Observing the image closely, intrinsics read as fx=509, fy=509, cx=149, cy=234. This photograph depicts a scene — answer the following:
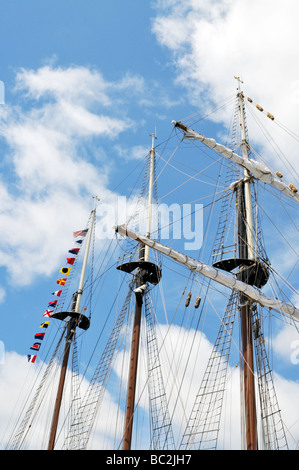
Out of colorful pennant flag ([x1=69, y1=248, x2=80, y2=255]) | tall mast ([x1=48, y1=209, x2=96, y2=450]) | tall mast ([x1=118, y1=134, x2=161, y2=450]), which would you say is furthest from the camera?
colorful pennant flag ([x1=69, y1=248, x2=80, y2=255])

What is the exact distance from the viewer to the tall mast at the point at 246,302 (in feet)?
66.5

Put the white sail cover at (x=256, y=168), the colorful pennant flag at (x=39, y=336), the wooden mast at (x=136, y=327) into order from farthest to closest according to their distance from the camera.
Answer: the colorful pennant flag at (x=39, y=336) → the white sail cover at (x=256, y=168) → the wooden mast at (x=136, y=327)

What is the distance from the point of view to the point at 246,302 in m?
25.1

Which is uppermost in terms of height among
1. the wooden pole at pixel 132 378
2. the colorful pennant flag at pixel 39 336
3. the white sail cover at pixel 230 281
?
the colorful pennant flag at pixel 39 336

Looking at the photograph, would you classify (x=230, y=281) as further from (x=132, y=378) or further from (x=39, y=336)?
(x=39, y=336)

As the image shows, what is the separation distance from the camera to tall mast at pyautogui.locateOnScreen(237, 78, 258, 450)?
20.3 meters

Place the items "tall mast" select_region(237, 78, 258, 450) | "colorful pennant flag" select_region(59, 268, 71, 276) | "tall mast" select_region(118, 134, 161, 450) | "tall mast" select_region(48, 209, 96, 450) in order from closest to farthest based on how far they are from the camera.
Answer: "tall mast" select_region(237, 78, 258, 450) → "tall mast" select_region(118, 134, 161, 450) → "tall mast" select_region(48, 209, 96, 450) → "colorful pennant flag" select_region(59, 268, 71, 276)

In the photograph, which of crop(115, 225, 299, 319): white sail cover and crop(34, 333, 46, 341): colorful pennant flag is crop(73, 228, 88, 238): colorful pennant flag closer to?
crop(34, 333, 46, 341): colorful pennant flag

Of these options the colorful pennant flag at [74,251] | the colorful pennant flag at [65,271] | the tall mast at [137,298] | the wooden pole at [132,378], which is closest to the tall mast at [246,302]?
the tall mast at [137,298]

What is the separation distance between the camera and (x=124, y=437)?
24016 millimetres

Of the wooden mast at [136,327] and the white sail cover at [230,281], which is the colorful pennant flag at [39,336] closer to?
the wooden mast at [136,327]

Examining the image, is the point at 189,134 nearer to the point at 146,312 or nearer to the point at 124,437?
the point at 146,312

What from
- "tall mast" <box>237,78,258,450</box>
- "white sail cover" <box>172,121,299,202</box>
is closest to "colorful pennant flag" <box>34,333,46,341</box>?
"tall mast" <box>237,78,258,450</box>
